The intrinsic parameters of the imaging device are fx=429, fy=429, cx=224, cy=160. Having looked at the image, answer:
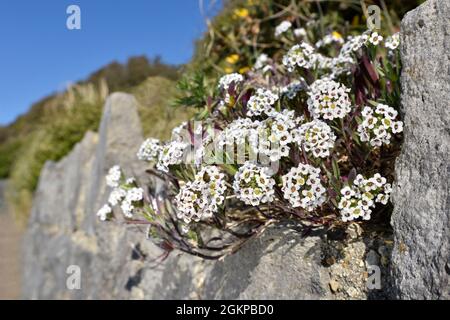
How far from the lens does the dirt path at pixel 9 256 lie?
880cm

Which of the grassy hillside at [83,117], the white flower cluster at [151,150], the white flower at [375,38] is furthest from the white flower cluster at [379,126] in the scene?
the grassy hillside at [83,117]

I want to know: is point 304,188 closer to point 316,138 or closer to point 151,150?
point 316,138

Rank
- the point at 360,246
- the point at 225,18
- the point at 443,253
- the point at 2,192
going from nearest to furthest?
1. the point at 443,253
2. the point at 360,246
3. the point at 225,18
4. the point at 2,192

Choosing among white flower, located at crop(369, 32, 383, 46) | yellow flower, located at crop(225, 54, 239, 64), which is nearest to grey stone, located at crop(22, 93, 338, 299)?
white flower, located at crop(369, 32, 383, 46)

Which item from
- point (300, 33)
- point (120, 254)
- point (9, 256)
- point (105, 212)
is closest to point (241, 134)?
point (105, 212)

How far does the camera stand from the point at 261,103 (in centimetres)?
212

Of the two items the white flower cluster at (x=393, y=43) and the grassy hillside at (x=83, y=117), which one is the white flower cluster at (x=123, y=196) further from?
the grassy hillside at (x=83, y=117)

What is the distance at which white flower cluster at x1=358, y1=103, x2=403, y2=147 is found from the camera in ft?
5.82

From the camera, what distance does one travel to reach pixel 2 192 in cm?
1409

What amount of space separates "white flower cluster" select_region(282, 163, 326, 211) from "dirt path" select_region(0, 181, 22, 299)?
8176mm

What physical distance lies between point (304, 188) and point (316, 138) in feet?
0.71
